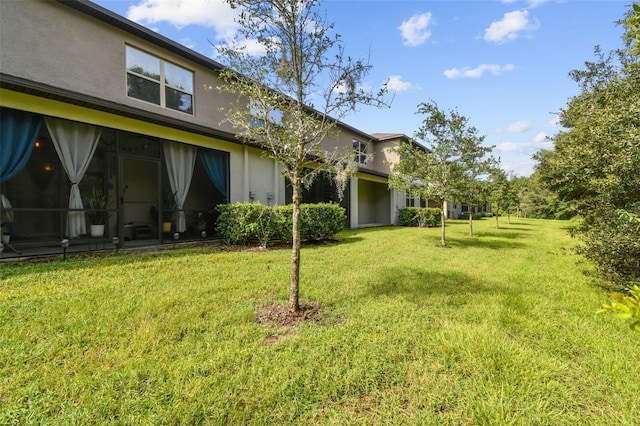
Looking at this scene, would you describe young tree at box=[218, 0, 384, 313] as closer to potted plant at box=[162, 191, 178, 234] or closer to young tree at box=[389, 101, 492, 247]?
potted plant at box=[162, 191, 178, 234]

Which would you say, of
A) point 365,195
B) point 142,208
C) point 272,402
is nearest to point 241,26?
point 272,402

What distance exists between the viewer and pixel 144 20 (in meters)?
8.02

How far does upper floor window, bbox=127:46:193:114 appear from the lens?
818 centimetres

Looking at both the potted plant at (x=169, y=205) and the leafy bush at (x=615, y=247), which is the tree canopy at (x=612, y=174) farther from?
the potted plant at (x=169, y=205)

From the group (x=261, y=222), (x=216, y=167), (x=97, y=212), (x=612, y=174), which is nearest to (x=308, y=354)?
(x=612, y=174)

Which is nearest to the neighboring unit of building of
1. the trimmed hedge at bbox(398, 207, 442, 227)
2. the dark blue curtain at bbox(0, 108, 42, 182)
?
the dark blue curtain at bbox(0, 108, 42, 182)

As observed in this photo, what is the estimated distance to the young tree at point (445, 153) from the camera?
9.75 meters

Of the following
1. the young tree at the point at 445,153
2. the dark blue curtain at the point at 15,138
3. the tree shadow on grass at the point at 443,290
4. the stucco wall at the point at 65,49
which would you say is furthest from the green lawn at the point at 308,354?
the young tree at the point at 445,153

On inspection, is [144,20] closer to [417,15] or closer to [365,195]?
[417,15]

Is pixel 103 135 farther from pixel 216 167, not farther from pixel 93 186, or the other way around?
pixel 216 167

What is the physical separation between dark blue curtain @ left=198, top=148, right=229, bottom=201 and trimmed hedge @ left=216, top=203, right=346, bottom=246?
99 centimetres

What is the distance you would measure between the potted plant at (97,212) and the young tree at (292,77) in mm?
6228

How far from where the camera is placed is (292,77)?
12.4 ft

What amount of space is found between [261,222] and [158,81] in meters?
5.56
